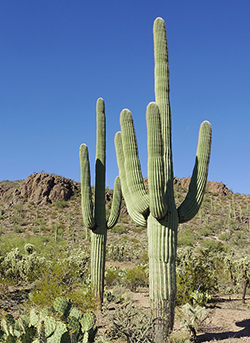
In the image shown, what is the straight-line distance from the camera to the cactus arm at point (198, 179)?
8.01m

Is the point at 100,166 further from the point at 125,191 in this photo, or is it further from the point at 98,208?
the point at 125,191

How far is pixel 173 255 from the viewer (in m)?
7.36

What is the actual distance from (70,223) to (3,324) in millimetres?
35650

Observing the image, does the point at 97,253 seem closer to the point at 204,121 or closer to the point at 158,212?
the point at 158,212

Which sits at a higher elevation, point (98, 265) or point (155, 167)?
point (155, 167)

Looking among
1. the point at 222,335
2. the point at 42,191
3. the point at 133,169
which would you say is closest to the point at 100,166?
the point at 133,169

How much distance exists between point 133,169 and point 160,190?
1.15 m

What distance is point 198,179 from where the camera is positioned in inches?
324

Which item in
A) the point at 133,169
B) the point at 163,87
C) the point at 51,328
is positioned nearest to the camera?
the point at 51,328

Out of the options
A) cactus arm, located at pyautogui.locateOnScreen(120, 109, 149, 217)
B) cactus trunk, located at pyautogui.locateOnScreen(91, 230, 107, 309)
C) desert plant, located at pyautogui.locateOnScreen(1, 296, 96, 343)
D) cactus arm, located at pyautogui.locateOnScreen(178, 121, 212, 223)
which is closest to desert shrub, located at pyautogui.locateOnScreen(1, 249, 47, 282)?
cactus trunk, located at pyautogui.locateOnScreen(91, 230, 107, 309)

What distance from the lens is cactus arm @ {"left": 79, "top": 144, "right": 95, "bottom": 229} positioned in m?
10.4

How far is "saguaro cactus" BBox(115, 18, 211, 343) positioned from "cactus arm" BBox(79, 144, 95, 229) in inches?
81.6

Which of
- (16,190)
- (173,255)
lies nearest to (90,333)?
(173,255)

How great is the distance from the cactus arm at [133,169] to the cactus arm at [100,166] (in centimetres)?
302
